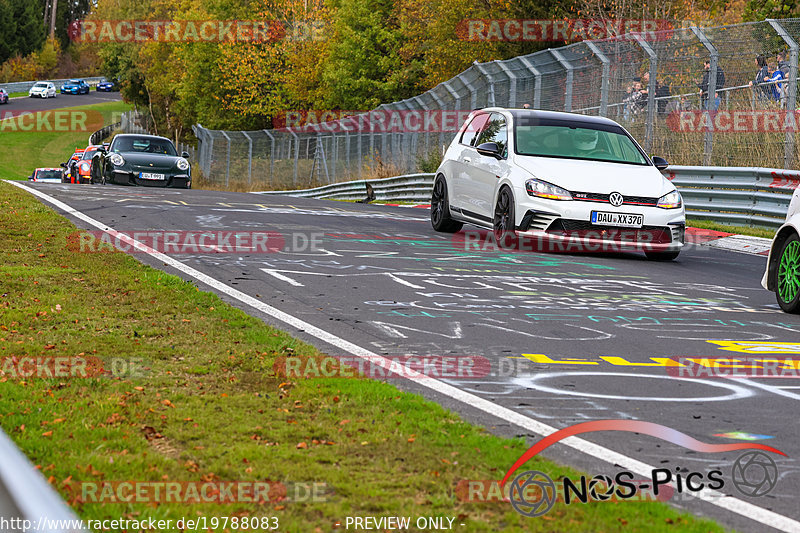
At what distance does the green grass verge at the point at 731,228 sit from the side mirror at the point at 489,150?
15.2 feet

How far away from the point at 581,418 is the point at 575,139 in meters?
8.94

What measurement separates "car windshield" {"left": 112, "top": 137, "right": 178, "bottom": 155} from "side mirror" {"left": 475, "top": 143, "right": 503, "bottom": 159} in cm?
1458

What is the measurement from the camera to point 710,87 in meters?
18.3

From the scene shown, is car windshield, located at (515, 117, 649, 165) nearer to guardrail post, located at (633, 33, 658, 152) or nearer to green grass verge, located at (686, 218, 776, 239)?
green grass verge, located at (686, 218, 776, 239)

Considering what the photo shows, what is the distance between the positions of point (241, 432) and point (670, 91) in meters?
16.6

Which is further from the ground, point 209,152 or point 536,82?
point 536,82

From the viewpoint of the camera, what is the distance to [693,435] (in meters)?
4.80

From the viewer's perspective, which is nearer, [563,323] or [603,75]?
[563,323]

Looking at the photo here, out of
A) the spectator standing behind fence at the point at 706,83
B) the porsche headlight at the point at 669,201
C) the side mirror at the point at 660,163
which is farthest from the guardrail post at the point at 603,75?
the porsche headlight at the point at 669,201

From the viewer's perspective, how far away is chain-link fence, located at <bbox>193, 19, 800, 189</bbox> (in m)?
17.2

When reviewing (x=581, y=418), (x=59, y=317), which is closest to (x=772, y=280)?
(x=581, y=418)

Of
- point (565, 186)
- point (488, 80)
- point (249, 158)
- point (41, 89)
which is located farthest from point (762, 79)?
point (41, 89)

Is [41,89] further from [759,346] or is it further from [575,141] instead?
[759,346]

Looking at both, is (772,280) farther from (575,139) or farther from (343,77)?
(343,77)
